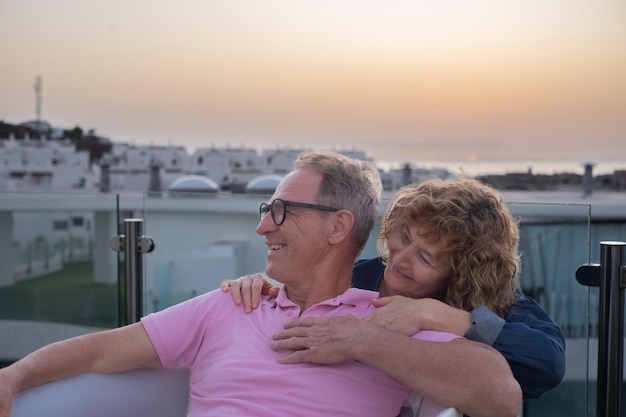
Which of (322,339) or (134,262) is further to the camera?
(134,262)

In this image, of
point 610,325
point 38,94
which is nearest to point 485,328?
point 610,325

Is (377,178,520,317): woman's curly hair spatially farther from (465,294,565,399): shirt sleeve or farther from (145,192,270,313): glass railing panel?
(145,192,270,313): glass railing panel

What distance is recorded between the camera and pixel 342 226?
224 cm

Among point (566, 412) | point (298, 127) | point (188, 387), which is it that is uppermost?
point (298, 127)

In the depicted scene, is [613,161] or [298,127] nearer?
[613,161]

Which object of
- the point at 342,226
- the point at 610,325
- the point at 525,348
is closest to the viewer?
the point at 525,348

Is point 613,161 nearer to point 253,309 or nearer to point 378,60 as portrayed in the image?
point 378,60

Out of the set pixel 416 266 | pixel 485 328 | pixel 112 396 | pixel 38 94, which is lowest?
pixel 112 396

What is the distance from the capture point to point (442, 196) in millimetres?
2064

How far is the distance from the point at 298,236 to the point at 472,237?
49 centimetres

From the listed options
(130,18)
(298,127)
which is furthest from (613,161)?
(130,18)

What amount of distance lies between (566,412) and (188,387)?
1.57 m

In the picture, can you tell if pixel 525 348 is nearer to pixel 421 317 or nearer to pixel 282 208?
pixel 421 317

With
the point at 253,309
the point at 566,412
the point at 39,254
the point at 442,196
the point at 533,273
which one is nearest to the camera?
the point at 442,196
